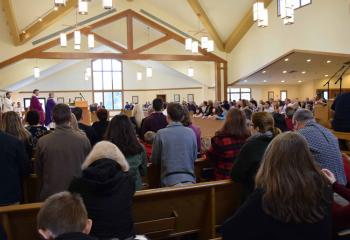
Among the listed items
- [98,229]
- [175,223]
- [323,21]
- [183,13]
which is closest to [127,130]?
[175,223]

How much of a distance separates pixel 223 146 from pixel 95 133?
194cm

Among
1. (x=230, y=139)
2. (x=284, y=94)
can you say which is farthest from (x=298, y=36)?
(x=284, y=94)

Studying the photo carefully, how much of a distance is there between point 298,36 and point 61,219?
34.9 ft

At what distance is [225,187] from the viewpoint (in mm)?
2844

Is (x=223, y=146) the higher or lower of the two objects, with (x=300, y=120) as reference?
lower

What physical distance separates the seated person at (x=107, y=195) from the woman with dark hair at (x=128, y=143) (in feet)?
2.21

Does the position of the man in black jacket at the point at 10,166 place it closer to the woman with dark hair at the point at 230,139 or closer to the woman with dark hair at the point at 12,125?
the woman with dark hair at the point at 12,125

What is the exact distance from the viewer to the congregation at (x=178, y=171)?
1415mm

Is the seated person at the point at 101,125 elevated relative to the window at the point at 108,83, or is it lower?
lower

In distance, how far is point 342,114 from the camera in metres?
4.30

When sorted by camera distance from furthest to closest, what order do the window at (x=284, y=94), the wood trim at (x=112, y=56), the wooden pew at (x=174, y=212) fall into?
the window at (x=284, y=94), the wood trim at (x=112, y=56), the wooden pew at (x=174, y=212)

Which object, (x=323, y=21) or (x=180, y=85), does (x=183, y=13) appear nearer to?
(x=323, y=21)

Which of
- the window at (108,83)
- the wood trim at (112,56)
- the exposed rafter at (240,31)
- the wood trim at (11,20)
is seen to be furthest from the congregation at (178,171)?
A: the window at (108,83)

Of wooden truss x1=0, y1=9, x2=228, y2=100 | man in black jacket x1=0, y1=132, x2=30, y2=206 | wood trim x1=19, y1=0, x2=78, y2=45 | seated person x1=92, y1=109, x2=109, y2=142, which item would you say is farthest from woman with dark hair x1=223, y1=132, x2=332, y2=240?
wooden truss x1=0, y1=9, x2=228, y2=100
